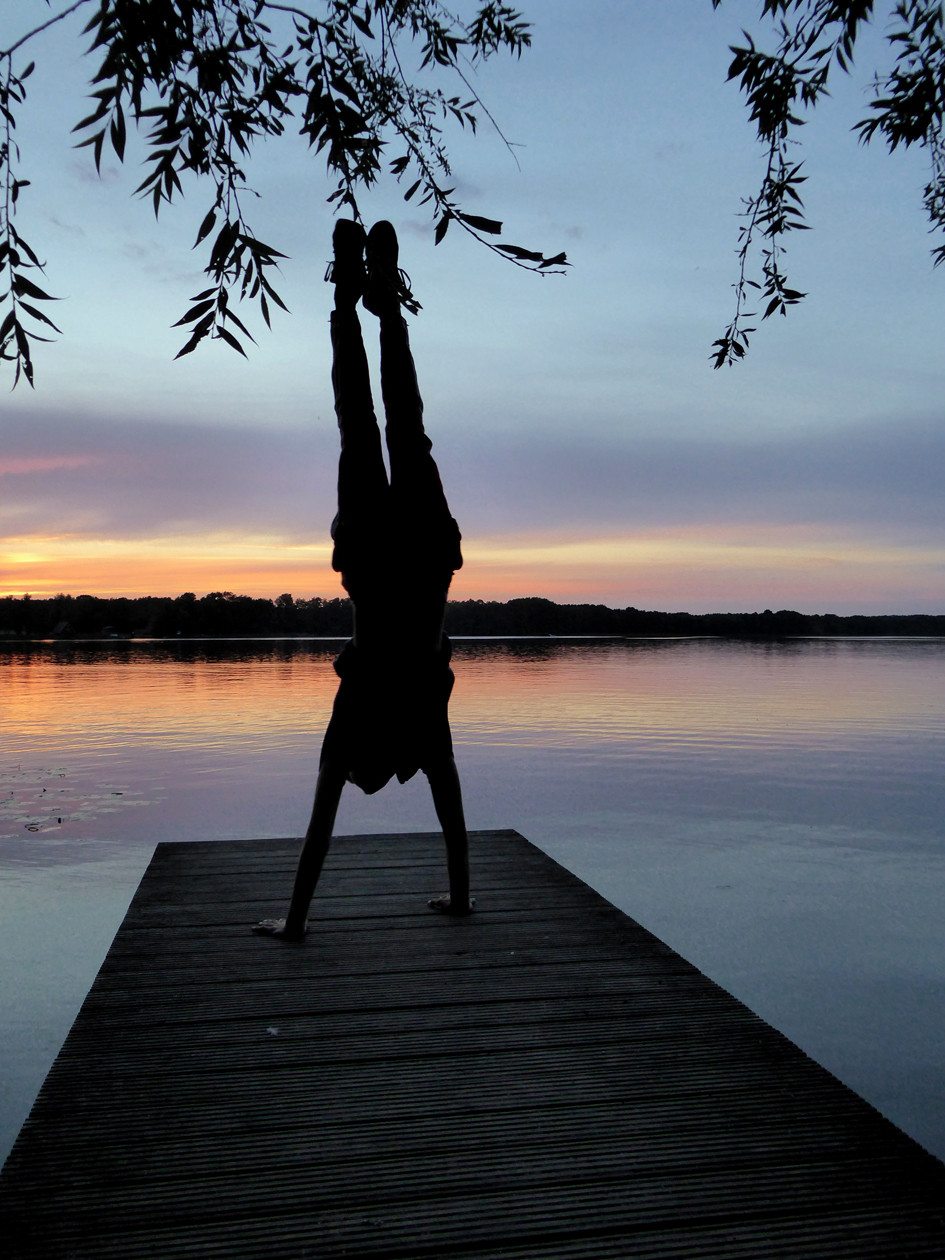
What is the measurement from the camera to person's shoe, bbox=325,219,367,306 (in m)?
3.51

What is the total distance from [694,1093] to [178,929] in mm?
2633

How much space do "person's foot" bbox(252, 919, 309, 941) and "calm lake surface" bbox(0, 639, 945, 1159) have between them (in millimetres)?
1453

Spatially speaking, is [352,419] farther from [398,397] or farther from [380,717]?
[380,717]

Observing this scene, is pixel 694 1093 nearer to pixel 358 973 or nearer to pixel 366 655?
pixel 358 973

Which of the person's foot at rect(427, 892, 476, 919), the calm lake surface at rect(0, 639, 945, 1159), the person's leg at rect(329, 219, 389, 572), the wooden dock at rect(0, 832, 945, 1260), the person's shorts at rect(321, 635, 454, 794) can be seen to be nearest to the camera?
the wooden dock at rect(0, 832, 945, 1260)

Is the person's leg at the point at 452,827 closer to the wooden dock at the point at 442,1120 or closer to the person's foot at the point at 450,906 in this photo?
the person's foot at the point at 450,906

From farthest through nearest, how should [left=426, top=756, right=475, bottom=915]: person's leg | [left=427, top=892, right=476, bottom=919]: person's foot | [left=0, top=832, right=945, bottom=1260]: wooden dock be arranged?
[left=427, top=892, right=476, bottom=919]: person's foot < [left=426, top=756, right=475, bottom=915]: person's leg < [left=0, top=832, right=945, bottom=1260]: wooden dock

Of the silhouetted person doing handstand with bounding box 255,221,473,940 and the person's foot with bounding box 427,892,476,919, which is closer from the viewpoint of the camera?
the silhouetted person doing handstand with bounding box 255,221,473,940

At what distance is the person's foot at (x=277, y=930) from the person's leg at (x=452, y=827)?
2.48ft

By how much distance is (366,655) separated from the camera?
366cm

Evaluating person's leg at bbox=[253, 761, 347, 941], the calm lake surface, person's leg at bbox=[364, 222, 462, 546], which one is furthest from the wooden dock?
person's leg at bbox=[364, 222, 462, 546]

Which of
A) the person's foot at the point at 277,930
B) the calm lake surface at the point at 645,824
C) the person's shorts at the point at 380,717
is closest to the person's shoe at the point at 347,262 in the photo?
the person's shorts at the point at 380,717

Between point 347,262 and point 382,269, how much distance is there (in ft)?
0.50

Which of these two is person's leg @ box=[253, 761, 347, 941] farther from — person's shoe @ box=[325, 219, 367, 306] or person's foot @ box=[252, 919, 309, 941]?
person's shoe @ box=[325, 219, 367, 306]
